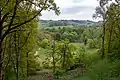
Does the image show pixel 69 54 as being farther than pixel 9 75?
Yes

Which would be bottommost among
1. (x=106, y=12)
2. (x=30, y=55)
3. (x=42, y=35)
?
(x=30, y=55)

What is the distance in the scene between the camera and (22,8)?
14.3 metres

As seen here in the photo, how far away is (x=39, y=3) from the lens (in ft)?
40.0

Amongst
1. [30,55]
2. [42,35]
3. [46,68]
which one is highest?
[42,35]

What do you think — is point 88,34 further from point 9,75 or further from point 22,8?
point 22,8

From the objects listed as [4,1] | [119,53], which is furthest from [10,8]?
[119,53]

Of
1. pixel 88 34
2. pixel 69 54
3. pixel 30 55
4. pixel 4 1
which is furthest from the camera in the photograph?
pixel 88 34

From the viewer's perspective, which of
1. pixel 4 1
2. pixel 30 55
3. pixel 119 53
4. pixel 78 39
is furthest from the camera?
pixel 78 39

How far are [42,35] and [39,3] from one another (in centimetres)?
2266

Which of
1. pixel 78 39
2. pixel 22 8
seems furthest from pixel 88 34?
pixel 22 8

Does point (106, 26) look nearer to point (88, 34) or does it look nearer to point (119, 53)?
point (119, 53)

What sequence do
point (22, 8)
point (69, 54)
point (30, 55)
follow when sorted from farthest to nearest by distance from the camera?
point (69, 54)
point (30, 55)
point (22, 8)

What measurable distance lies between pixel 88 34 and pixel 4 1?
213 feet

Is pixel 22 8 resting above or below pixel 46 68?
above
